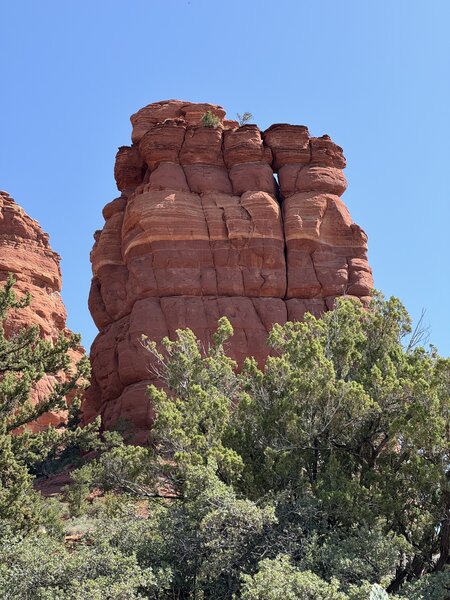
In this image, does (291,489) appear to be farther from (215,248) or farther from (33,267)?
(33,267)

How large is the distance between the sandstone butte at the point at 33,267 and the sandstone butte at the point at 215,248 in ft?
10.9

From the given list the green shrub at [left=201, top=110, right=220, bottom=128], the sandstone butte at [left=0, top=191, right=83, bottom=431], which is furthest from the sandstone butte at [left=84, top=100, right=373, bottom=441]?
the sandstone butte at [left=0, top=191, right=83, bottom=431]

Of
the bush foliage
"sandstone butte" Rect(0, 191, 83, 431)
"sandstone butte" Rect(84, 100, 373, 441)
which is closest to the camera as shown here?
the bush foliage

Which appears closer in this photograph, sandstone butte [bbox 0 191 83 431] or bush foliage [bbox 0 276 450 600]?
bush foliage [bbox 0 276 450 600]

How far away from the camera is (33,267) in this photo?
44.5 m

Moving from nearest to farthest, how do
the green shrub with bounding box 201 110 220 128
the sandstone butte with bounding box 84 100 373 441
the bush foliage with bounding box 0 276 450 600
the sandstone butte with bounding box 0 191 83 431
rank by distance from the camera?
the bush foliage with bounding box 0 276 450 600, the sandstone butte with bounding box 84 100 373 441, the sandstone butte with bounding box 0 191 83 431, the green shrub with bounding box 201 110 220 128

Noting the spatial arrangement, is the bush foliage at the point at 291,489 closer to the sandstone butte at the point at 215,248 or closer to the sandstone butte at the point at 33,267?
the sandstone butte at the point at 215,248

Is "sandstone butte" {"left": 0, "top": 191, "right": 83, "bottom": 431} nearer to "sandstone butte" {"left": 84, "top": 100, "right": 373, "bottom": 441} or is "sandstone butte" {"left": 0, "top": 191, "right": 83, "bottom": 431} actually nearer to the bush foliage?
"sandstone butte" {"left": 84, "top": 100, "right": 373, "bottom": 441}

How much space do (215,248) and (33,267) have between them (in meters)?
12.9

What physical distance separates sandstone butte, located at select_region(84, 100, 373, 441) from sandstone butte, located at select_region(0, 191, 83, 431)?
3308mm

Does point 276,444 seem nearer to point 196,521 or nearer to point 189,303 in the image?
point 196,521

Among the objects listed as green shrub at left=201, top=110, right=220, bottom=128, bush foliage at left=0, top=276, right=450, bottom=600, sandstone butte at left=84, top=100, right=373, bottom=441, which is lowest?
bush foliage at left=0, top=276, right=450, bottom=600

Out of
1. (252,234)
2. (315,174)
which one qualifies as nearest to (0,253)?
(252,234)

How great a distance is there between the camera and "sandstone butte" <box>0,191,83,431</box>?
42.1 meters
